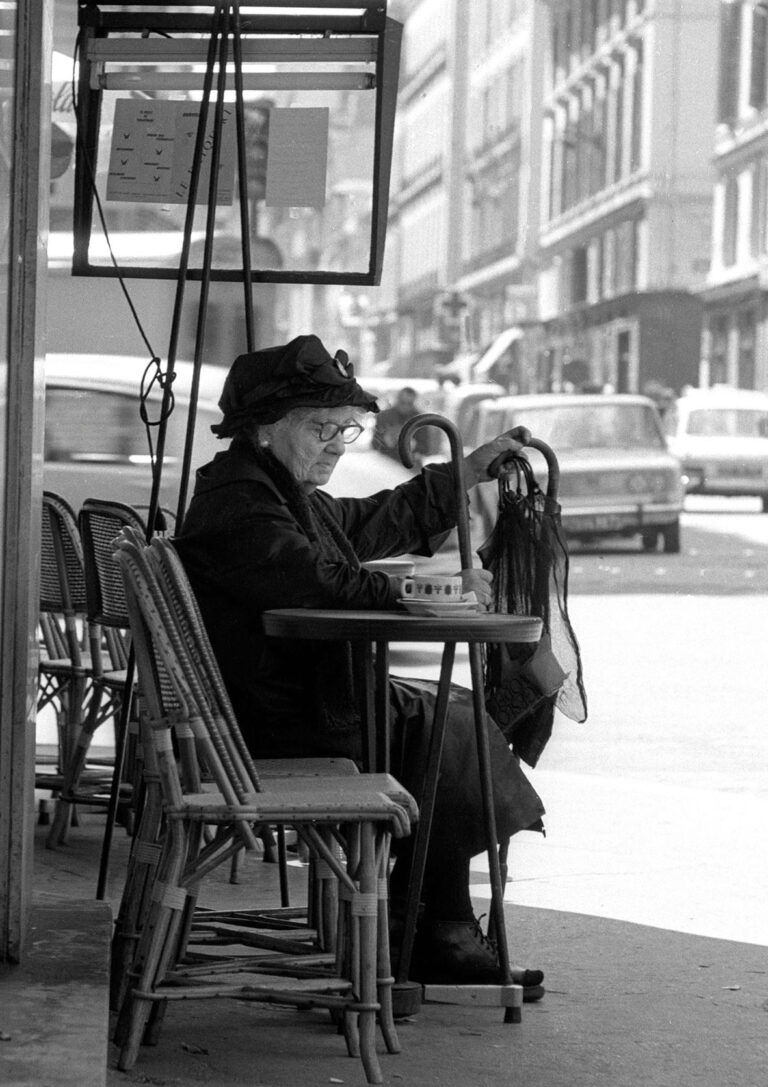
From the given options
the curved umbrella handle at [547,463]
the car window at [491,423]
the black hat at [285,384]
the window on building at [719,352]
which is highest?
the window on building at [719,352]

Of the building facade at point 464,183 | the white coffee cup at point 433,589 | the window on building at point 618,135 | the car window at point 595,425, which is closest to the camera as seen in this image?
the white coffee cup at point 433,589

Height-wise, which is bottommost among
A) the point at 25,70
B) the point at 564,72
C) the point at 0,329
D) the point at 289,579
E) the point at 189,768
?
the point at 189,768

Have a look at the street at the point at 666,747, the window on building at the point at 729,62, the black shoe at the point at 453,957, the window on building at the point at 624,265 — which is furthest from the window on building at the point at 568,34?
the black shoe at the point at 453,957

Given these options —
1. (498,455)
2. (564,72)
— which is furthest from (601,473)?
(498,455)

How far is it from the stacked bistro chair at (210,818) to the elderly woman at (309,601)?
26 cm

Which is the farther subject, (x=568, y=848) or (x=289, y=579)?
(x=568, y=848)

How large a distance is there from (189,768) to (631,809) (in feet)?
11.7

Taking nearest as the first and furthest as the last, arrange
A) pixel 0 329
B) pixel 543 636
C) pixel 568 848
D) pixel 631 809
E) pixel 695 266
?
pixel 0 329 → pixel 543 636 → pixel 568 848 → pixel 631 809 → pixel 695 266

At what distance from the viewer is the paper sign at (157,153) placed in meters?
5.44

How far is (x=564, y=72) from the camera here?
41.7 ft

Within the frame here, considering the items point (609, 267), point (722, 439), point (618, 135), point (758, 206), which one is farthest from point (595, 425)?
point (758, 206)

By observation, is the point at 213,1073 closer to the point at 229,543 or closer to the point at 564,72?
the point at 229,543

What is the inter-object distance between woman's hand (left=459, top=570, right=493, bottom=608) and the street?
1.45 meters

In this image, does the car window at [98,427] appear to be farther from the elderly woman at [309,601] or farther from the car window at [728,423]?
the elderly woman at [309,601]
